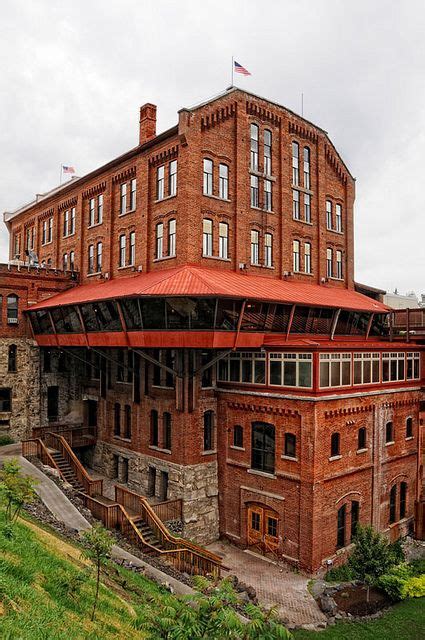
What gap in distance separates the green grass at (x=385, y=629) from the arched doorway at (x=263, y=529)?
5.18 metres

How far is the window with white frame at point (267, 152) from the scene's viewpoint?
96.2 ft

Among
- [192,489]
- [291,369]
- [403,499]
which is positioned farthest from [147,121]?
[403,499]

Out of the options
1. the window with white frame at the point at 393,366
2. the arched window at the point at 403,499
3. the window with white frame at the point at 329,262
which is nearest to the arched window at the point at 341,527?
the arched window at the point at 403,499

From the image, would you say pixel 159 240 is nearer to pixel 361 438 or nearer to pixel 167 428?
pixel 167 428

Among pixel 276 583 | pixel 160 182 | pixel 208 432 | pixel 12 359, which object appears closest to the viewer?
pixel 276 583

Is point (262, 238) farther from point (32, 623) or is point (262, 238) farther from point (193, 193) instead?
point (32, 623)

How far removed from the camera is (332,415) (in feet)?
70.9

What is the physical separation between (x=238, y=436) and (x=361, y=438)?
615 centimetres

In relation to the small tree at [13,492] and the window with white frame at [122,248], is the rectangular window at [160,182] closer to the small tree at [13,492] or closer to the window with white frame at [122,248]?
the window with white frame at [122,248]

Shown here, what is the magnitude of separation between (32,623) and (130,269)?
23.7 metres

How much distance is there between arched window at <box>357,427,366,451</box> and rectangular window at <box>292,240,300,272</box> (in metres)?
11.5

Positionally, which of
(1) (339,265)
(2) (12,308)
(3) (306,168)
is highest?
(3) (306,168)

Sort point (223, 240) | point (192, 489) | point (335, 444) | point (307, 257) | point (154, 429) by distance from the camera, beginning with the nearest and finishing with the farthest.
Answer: point (335, 444), point (192, 489), point (223, 240), point (154, 429), point (307, 257)

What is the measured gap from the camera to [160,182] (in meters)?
27.6
